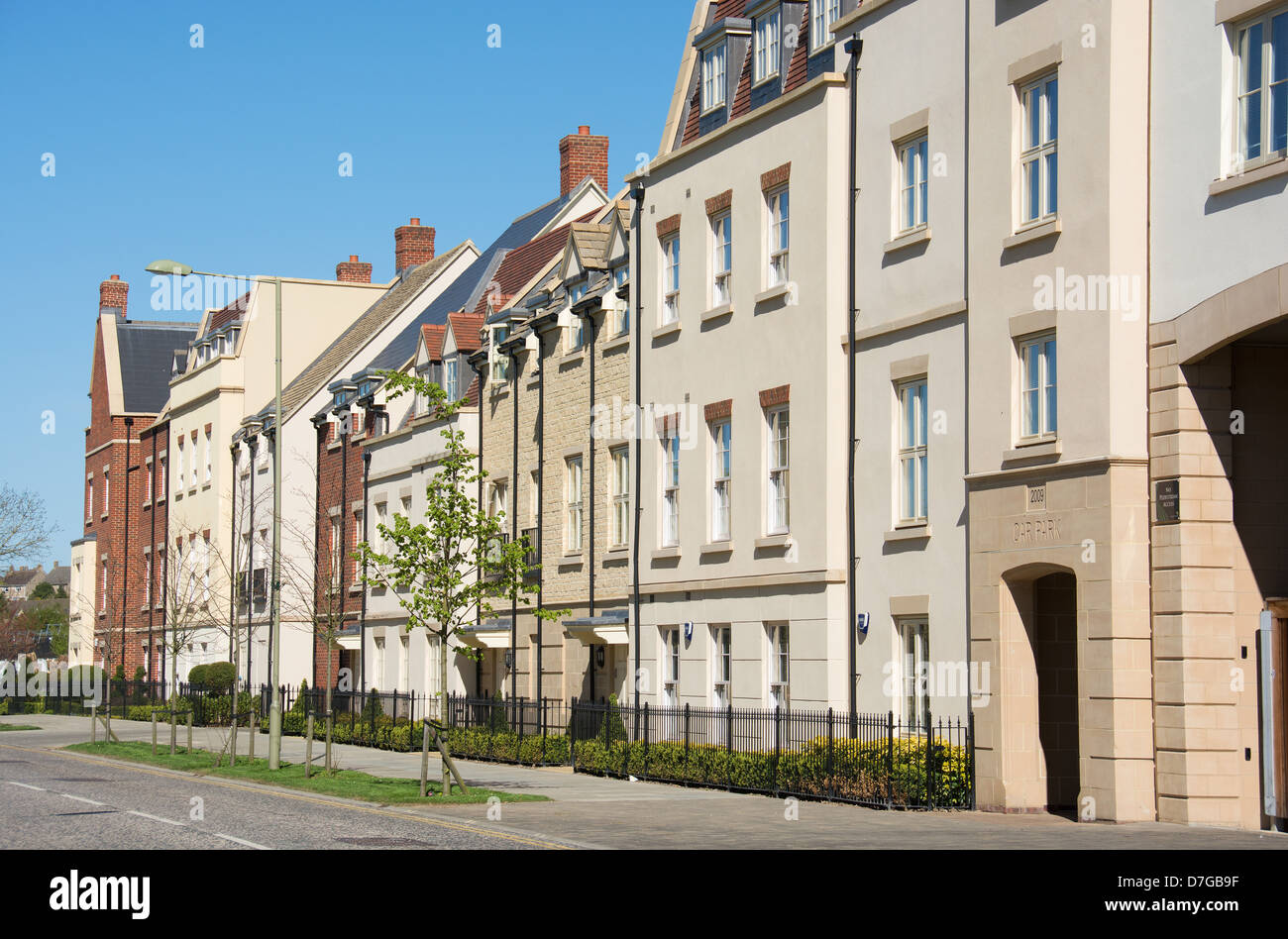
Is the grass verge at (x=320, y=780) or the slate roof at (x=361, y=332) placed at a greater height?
the slate roof at (x=361, y=332)

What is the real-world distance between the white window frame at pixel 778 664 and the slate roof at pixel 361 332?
23.6m

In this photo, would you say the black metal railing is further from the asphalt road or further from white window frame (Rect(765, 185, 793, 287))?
white window frame (Rect(765, 185, 793, 287))

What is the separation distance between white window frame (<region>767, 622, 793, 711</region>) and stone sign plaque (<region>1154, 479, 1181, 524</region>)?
28.1 ft

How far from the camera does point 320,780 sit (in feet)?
90.8

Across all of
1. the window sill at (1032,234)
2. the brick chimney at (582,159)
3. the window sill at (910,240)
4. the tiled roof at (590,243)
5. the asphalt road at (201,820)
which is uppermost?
the brick chimney at (582,159)

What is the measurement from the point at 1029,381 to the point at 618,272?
14.1m

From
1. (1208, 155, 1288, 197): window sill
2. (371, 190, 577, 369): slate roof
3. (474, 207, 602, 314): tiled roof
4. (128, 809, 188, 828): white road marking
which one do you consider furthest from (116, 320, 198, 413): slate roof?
(1208, 155, 1288, 197): window sill

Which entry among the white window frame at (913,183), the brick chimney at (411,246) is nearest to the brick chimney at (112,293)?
the brick chimney at (411,246)

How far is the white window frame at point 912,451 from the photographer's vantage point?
24.2 m

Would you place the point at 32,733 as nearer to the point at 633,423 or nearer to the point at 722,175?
the point at 633,423

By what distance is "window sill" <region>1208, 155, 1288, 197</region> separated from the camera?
1811cm

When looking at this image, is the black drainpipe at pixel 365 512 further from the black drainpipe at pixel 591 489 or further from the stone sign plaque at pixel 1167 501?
the stone sign plaque at pixel 1167 501

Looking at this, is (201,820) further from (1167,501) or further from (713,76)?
(713,76)
